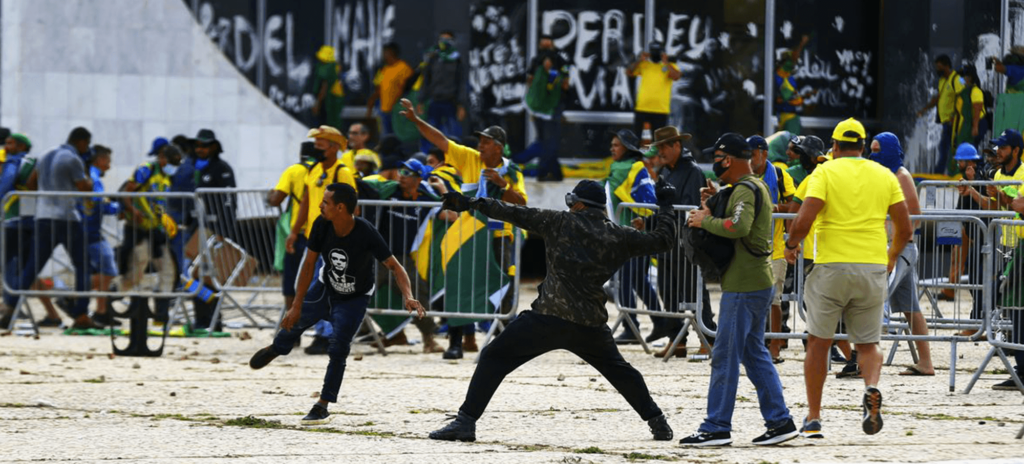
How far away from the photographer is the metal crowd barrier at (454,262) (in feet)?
46.3

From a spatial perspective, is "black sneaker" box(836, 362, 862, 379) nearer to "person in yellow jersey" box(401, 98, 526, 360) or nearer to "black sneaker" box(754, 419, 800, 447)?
"person in yellow jersey" box(401, 98, 526, 360)

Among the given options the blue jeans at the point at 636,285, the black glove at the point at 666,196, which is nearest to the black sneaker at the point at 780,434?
the black glove at the point at 666,196

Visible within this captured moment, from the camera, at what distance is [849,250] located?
9.20 metres

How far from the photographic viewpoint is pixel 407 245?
1474 centimetres

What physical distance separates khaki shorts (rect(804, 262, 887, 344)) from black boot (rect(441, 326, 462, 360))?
509cm

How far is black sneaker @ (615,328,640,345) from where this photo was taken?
15242mm

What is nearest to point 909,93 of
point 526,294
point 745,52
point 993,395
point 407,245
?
point 745,52

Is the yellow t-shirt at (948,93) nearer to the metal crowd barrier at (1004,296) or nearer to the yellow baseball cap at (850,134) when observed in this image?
the metal crowd barrier at (1004,296)

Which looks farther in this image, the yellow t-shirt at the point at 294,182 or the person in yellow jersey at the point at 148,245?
the person in yellow jersey at the point at 148,245

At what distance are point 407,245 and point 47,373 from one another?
10.8 feet

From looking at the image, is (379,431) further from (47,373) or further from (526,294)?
(526,294)

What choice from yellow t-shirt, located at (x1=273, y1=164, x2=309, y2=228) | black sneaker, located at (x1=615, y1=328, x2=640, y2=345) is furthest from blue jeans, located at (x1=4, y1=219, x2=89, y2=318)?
black sneaker, located at (x1=615, y1=328, x2=640, y2=345)

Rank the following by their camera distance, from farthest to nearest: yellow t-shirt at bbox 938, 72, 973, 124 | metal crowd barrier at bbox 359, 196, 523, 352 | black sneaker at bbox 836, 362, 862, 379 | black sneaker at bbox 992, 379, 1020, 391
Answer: yellow t-shirt at bbox 938, 72, 973, 124
metal crowd barrier at bbox 359, 196, 523, 352
black sneaker at bbox 836, 362, 862, 379
black sneaker at bbox 992, 379, 1020, 391

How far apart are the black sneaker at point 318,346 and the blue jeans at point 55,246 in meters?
2.81
